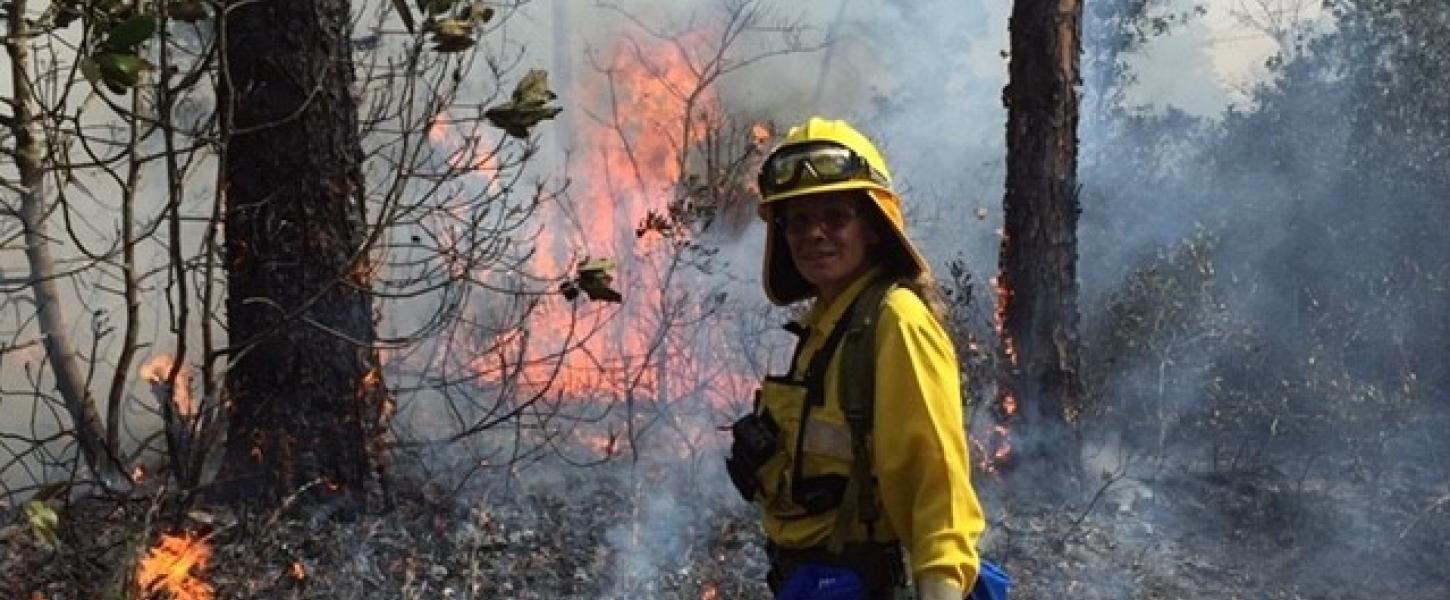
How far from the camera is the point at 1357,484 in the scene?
869 centimetres

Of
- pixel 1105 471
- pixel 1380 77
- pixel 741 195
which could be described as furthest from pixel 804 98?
pixel 1105 471

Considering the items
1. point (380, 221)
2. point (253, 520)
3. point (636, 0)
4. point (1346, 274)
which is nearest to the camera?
point (380, 221)

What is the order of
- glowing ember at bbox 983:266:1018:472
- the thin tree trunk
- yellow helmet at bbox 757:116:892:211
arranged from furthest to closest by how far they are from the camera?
glowing ember at bbox 983:266:1018:472, the thin tree trunk, yellow helmet at bbox 757:116:892:211

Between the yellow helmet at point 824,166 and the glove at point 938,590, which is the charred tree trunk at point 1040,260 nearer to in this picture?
the yellow helmet at point 824,166

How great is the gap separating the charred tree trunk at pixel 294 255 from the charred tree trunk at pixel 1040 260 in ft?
13.3

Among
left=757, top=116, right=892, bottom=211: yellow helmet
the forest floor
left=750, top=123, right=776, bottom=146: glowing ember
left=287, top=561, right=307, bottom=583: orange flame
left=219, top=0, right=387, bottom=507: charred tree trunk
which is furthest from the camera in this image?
left=750, top=123, right=776, bottom=146: glowing ember

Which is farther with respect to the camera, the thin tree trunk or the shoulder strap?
the thin tree trunk

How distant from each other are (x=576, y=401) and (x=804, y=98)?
263 inches

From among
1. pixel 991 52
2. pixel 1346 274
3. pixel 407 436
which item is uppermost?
pixel 991 52

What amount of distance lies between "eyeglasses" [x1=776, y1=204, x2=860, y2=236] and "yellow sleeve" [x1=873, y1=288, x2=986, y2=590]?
31 cm

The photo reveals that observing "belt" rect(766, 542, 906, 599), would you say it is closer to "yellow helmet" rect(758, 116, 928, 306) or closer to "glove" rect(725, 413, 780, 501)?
"glove" rect(725, 413, 780, 501)

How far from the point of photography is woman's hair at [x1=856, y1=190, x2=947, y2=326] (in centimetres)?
290

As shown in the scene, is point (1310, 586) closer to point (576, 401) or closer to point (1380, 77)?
point (576, 401)

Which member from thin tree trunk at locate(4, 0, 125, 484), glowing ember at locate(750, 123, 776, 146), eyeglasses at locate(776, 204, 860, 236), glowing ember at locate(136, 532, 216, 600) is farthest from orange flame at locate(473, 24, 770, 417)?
eyeglasses at locate(776, 204, 860, 236)
